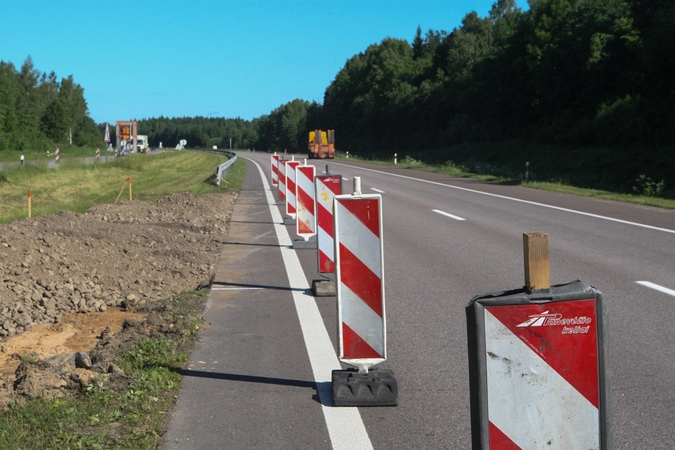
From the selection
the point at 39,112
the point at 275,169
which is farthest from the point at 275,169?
the point at 39,112

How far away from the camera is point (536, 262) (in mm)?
2750

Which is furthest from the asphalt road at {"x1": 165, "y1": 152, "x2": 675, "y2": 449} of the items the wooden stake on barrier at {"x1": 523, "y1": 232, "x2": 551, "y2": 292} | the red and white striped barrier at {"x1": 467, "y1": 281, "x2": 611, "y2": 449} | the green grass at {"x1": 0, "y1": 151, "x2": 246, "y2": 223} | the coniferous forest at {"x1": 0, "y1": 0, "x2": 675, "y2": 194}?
the coniferous forest at {"x1": 0, "y1": 0, "x2": 675, "y2": 194}

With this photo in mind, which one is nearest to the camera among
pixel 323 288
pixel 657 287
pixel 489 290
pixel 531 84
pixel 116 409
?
pixel 116 409

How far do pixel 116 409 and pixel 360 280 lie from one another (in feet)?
5.91

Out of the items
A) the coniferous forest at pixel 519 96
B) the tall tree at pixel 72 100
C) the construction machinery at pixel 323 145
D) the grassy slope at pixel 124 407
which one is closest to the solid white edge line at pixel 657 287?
the grassy slope at pixel 124 407

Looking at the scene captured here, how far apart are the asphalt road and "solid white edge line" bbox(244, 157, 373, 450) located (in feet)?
0.05

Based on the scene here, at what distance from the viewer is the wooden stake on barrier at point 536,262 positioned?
2738 millimetres

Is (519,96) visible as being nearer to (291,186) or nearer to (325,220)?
(291,186)

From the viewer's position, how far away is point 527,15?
71.2m

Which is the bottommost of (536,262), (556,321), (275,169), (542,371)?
(542,371)

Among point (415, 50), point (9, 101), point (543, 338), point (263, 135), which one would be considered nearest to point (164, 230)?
point (543, 338)

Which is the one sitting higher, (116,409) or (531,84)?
(531,84)

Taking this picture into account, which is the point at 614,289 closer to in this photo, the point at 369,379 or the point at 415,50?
the point at 369,379

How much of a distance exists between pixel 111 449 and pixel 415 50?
129m
